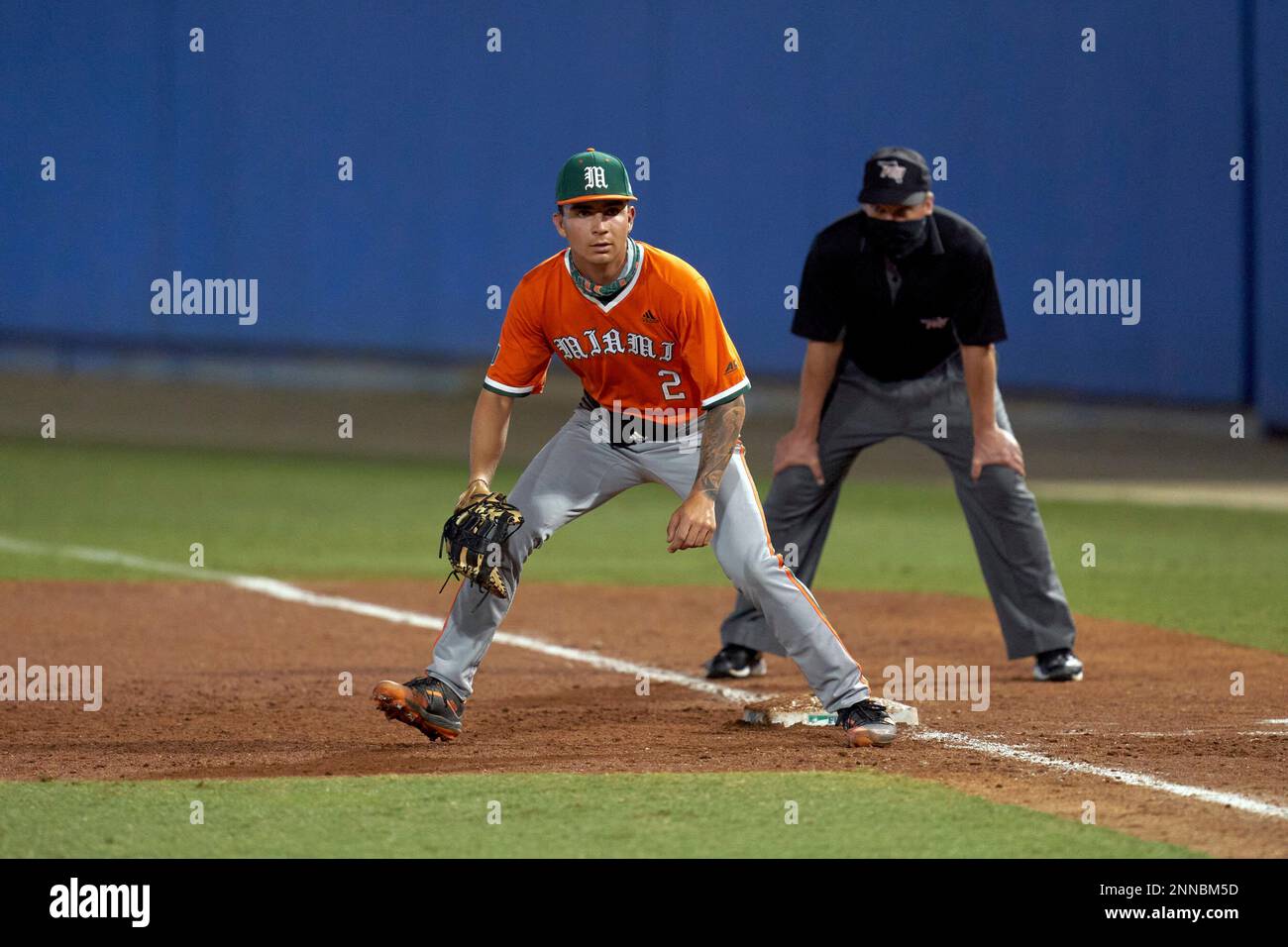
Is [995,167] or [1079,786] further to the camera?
[995,167]

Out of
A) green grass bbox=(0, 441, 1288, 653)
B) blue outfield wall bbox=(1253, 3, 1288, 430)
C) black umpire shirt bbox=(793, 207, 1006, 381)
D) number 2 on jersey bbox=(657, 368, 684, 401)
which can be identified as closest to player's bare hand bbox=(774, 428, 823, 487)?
black umpire shirt bbox=(793, 207, 1006, 381)

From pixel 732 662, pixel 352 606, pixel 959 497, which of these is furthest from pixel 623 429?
pixel 352 606

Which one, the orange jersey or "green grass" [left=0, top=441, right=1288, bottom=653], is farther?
"green grass" [left=0, top=441, right=1288, bottom=653]

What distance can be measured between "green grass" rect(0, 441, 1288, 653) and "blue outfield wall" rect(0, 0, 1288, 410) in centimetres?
515

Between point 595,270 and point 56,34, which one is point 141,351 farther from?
point 595,270

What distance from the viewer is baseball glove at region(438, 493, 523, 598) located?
5996mm

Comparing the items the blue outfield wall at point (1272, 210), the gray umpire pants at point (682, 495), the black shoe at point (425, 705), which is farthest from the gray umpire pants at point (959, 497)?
the blue outfield wall at point (1272, 210)

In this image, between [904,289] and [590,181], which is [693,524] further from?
[904,289]

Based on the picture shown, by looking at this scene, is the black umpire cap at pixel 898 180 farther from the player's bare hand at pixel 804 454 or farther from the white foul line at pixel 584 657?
the white foul line at pixel 584 657

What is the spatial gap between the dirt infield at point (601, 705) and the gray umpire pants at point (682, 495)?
0.94 feet

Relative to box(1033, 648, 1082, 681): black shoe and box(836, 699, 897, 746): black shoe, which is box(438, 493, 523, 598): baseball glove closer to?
box(836, 699, 897, 746): black shoe
